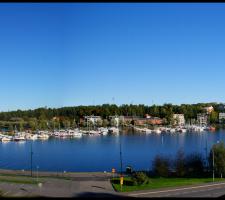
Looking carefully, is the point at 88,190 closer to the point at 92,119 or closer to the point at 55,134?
the point at 55,134

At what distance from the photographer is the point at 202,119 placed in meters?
41.2

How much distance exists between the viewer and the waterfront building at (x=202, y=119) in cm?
4030

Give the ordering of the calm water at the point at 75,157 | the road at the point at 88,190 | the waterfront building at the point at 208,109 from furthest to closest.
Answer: the waterfront building at the point at 208,109 → the calm water at the point at 75,157 → the road at the point at 88,190

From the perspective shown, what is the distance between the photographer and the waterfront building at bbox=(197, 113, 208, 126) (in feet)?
132

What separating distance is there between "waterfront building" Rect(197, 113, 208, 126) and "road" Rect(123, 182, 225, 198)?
31.9m

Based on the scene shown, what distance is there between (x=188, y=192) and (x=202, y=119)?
113 ft

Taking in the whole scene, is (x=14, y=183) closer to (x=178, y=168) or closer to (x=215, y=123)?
(x=178, y=168)

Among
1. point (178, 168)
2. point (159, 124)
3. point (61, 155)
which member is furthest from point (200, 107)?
point (178, 168)

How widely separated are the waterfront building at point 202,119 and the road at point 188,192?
1254 inches

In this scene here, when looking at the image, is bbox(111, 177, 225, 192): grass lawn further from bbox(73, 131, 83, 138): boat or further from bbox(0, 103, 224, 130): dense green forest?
bbox(0, 103, 224, 130): dense green forest

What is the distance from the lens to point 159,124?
134 ft

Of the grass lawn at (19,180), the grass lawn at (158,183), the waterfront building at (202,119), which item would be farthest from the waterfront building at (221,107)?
the grass lawn at (19,180)

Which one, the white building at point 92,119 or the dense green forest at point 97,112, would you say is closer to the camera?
the white building at point 92,119

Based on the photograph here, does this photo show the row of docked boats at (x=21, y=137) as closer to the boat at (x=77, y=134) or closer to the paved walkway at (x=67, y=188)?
the boat at (x=77, y=134)
